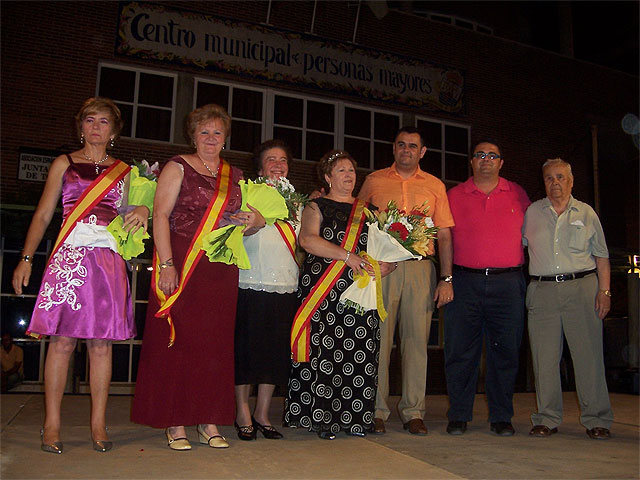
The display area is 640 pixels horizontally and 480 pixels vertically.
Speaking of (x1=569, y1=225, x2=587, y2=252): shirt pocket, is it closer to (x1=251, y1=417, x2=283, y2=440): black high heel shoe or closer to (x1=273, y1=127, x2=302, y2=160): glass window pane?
(x1=251, y1=417, x2=283, y2=440): black high heel shoe

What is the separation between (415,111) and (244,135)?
10.2 ft

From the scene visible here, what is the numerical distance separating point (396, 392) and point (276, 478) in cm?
704

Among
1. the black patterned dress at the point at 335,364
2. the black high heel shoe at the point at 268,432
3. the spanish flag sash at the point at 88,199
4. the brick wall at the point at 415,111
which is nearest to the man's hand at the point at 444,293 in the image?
the black patterned dress at the point at 335,364

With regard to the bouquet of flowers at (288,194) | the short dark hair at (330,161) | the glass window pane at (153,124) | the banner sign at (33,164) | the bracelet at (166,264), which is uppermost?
the glass window pane at (153,124)

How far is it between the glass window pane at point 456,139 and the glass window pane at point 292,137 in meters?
2.78

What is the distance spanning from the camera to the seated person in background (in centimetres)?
788

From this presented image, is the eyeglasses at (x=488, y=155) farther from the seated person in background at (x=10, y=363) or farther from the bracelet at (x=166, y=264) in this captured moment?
the seated person in background at (x=10, y=363)

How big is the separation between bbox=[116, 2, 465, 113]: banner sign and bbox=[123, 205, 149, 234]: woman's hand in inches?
249

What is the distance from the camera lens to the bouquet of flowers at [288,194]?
325 centimetres

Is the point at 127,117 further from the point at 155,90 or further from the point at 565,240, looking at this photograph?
the point at 565,240

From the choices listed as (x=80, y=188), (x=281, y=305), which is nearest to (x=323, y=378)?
(x=281, y=305)

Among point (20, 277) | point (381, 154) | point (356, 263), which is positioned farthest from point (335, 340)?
point (381, 154)

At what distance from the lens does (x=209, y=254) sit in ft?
9.62

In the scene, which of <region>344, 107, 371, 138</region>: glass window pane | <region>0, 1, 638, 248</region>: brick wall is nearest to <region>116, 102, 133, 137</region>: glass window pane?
<region>0, 1, 638, 248</region>: brick wall
